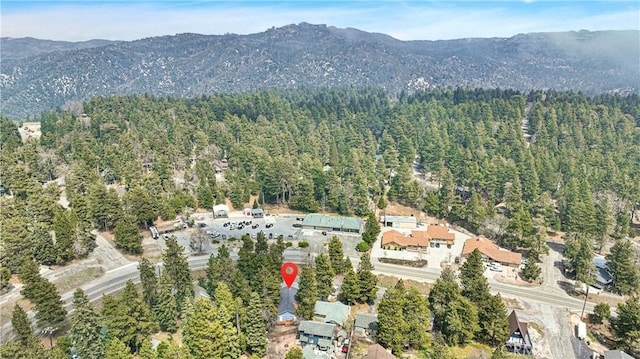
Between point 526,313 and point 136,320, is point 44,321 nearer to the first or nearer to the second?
point 136,320

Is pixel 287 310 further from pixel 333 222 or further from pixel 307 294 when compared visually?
pixel 333 222

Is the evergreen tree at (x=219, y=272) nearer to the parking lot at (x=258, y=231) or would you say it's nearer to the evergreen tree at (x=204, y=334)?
the evergreen tree at (x=204, y=334)

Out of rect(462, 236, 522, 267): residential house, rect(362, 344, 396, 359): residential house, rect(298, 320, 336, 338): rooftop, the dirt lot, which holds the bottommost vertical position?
rect(462, 236, 522, 267): residential house

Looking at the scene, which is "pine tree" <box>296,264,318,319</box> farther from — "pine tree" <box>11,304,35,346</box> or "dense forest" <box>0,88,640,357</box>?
"pine tree" <box>11,304,35,346</box>

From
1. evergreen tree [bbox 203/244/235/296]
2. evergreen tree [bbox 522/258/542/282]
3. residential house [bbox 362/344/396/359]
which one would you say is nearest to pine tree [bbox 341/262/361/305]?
residential house [bbox 362/344/396/359]

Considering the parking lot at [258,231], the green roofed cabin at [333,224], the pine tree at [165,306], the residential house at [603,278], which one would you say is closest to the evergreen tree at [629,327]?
the residential house at [603,278]

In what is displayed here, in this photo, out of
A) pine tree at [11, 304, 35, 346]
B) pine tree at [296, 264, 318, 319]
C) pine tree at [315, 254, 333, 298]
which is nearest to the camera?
pine tree at [11, 304, 35, 346]

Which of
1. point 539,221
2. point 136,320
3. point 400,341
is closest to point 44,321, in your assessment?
point 136,320
